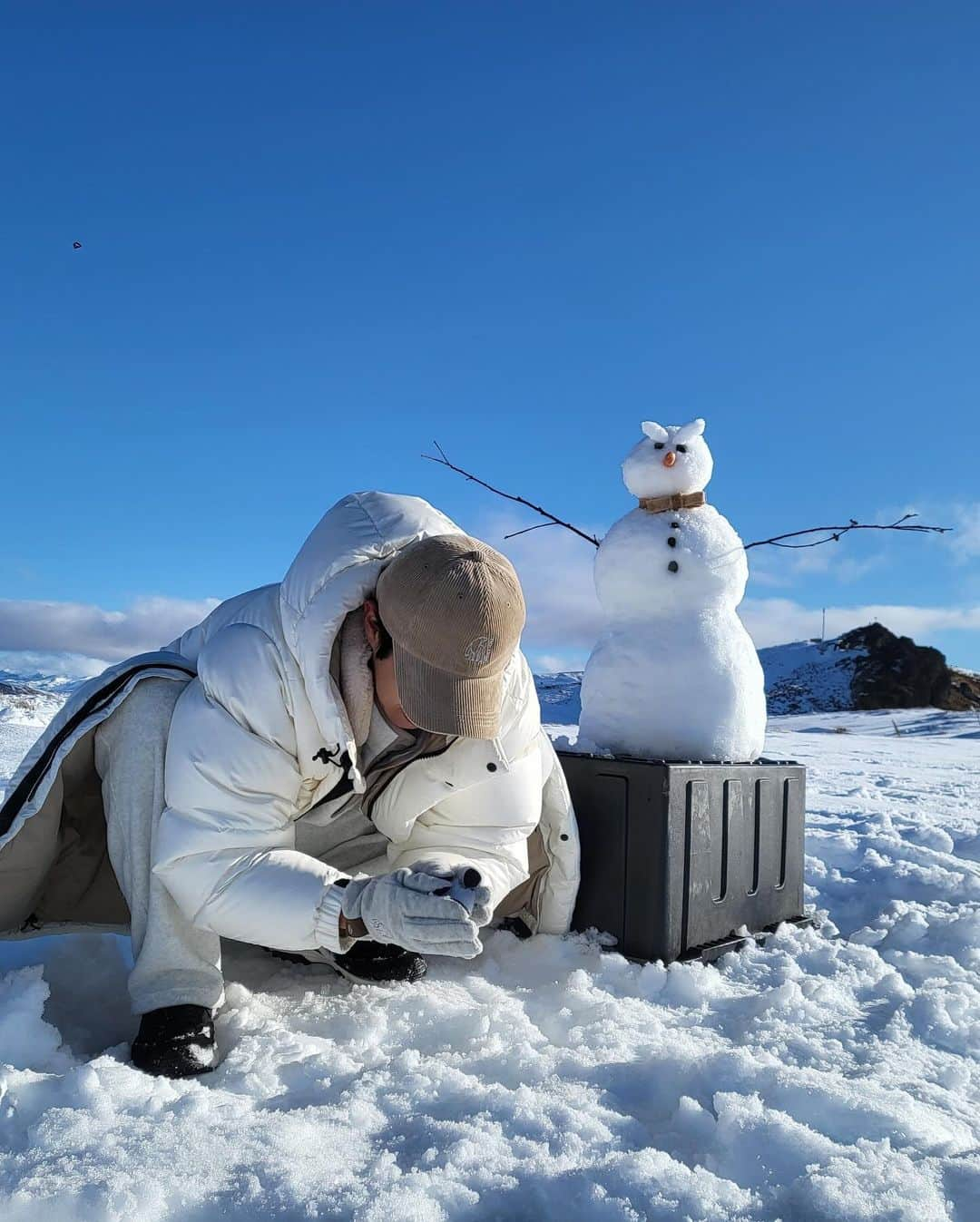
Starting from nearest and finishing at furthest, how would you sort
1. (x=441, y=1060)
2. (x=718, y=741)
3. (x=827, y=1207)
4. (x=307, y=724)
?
(x=827, y=1207)
(x=441, y=1060)
(x=307, y=724)
(x=718, y=741)

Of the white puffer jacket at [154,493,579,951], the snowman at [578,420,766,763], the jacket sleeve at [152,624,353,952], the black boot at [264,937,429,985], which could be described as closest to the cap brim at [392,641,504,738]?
the white puffer jacket at [154,493,579,951]

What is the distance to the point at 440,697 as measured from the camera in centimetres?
149

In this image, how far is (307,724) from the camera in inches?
61.5

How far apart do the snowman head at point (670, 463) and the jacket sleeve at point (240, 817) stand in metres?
1.15

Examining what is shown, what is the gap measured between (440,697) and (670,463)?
1.10m

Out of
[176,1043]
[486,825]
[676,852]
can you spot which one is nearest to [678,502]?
[676,852]

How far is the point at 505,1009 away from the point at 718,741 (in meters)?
0.83

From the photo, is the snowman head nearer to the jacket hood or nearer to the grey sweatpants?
the jacket hood

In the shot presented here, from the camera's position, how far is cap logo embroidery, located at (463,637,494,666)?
146 cm

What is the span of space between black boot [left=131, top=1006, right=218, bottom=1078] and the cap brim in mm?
595

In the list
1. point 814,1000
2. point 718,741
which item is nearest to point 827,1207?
point 814,1000

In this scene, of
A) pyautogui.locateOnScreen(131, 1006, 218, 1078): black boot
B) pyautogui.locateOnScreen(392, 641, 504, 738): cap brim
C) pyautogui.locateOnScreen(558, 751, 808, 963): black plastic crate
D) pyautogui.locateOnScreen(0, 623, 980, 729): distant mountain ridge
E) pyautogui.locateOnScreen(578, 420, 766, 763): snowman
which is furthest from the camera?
pyautogui.locateOnScreen(0, 623, 980, 729): distant mountain ridge

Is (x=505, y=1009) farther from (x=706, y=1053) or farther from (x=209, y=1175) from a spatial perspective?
(x=209, y=1175)

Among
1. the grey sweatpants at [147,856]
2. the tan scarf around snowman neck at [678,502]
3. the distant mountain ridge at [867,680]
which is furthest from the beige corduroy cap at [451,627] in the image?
the distant mountain ridge at [867,680]
